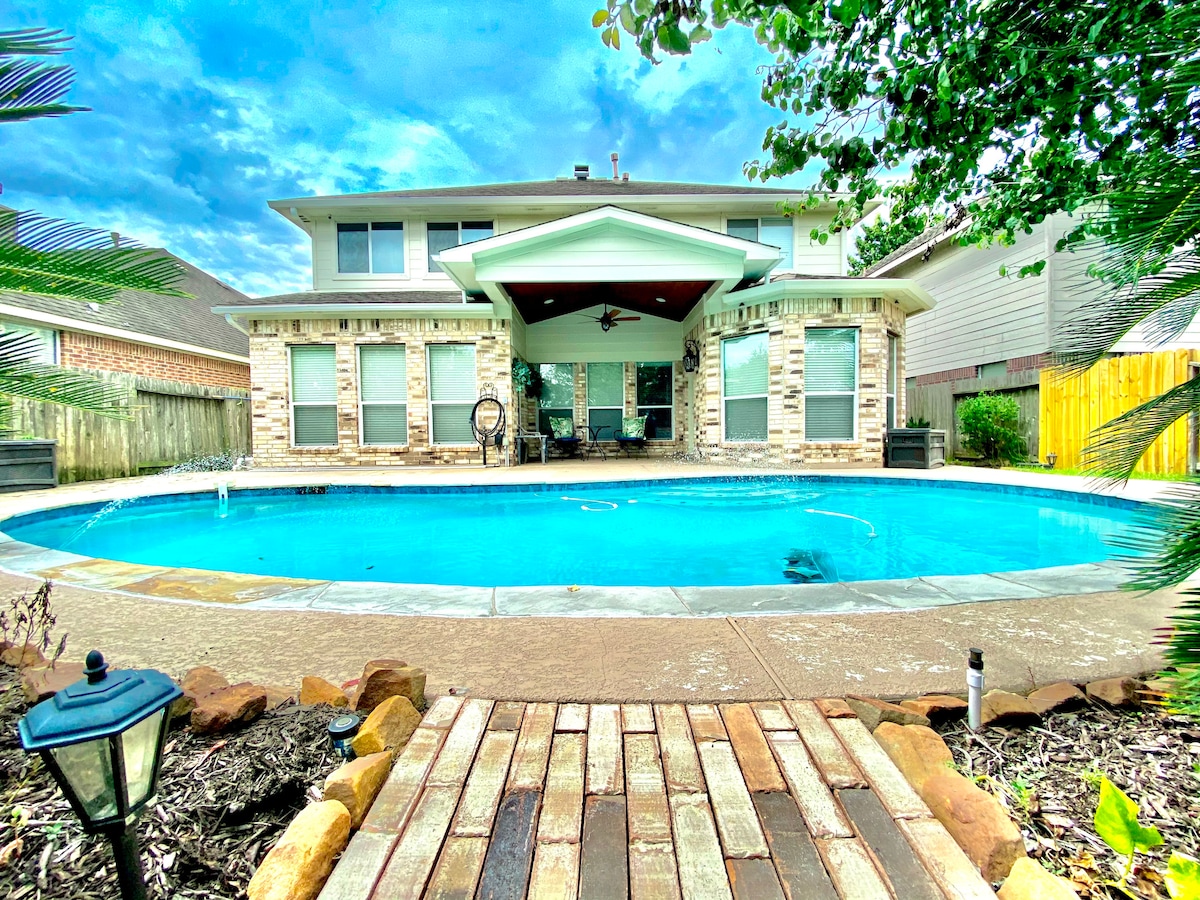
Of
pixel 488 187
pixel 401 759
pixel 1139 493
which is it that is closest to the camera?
pixel 401 759

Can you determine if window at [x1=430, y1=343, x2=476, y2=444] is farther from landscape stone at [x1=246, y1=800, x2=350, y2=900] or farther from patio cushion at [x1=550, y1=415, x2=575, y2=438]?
landscape stone at [x1=246, y1=800, x2=350, y2=900]

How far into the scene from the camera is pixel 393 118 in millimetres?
20391

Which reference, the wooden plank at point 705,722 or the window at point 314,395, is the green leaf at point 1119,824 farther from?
the window at point 314,395

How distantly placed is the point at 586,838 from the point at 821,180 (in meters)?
3.68

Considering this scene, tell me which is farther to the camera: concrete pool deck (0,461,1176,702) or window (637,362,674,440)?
window (637,362,674,440)

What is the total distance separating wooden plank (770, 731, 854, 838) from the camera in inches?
44.6

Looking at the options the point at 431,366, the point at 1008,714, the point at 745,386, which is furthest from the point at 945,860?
the point at 431,366

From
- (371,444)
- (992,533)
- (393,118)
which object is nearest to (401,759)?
(992,533)

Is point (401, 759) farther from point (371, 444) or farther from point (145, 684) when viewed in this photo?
point (371, 444)

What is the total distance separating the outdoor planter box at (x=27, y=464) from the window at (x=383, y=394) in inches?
166

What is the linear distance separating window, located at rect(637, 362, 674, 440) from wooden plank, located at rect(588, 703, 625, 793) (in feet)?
34.2

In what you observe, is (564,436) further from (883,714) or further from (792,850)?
(792,850)

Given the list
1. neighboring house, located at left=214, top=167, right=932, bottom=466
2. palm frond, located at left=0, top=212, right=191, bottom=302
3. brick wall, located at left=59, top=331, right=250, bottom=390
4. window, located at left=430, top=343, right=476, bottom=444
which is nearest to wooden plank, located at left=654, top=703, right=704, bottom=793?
palm frond, located at left=0, top=212, right=191, bottom=302

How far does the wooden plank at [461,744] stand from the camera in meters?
1.29
